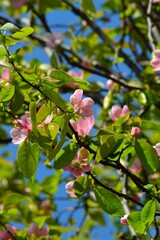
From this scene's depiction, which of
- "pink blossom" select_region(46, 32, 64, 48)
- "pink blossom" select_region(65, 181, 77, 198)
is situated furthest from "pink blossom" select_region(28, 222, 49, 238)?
"pink blossom" select_region(46, 32, 64, 48)

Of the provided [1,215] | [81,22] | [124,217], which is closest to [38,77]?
[124,217]

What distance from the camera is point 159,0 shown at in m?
2.23

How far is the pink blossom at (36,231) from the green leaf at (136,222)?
0.46 m

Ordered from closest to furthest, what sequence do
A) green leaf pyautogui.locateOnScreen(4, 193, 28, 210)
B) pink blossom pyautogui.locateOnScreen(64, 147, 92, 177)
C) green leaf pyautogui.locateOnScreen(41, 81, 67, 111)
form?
green leaf pyautogui.locateOnScreen(41, 81, 67, 111) → pink blossom pyautogui.locateOnScreen(64, 147, 92, 177) → green leaf pyautogui.locateOnScreen(4, 193, 28, 210)

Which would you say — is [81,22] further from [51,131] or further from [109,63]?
[51,131]

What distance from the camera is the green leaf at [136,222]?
3.96 ft

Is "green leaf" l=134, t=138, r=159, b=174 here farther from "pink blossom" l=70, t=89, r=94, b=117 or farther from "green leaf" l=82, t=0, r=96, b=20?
"green leaf" l=82, t=0, r=96, b=20

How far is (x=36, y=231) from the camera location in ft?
5.35

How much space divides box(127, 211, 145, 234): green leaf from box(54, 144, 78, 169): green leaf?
0.57ft

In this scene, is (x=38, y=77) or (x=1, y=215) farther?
(x=1, y=215)

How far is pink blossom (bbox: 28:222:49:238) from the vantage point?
161 centimetres

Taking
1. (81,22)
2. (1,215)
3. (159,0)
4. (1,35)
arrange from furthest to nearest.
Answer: (81,22), (159,0), (1,215), (1,35)

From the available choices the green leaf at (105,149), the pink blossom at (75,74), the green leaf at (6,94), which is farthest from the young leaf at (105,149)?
the pink blossom at (75,74)

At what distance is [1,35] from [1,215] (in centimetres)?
73
